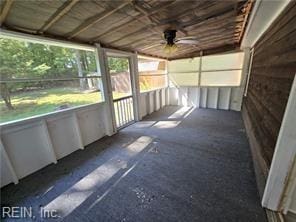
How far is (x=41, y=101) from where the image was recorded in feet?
8.09

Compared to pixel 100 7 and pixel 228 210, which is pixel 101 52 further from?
pixel 228 210

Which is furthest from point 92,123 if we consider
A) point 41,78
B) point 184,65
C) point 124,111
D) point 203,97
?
point 184,65

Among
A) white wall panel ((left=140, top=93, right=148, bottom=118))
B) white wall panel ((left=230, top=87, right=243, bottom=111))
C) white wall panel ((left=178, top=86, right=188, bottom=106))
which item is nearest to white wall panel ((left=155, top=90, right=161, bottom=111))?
white wall panel ((left=140, top=93, right=148, bottom=118))

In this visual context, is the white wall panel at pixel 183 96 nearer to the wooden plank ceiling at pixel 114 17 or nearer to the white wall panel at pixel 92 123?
the wooden plank ceiling at pixel 114 17

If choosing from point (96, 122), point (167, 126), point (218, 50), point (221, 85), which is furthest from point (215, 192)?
point (218, 50)

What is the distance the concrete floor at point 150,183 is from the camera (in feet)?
5.34

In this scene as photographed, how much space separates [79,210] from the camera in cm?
169

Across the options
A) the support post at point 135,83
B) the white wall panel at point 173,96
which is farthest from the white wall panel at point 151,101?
the white wall panel at point 173,96

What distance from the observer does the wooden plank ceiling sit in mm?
1755

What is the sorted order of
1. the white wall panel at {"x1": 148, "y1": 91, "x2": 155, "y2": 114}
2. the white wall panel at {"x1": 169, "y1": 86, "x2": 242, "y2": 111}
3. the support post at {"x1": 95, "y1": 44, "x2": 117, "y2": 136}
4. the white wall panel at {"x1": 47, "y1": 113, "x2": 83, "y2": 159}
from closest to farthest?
the white wall panel at {"x1": 47, "y1": 113, "x2": 83, "y2": 159} → the support post at {"x1": 95, "y1": 44, "x2": 117, "y2": 136} → the white wall panel at {"x1": 169, "y1": 86, "x2": 242, "y2": 111} → the white wall panel at {"x1": 148, "y1": 91, "x2": 155, "y2": 114}

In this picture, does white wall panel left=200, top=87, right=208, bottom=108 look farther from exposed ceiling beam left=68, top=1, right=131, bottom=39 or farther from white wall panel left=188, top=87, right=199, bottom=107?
exposed ceiling beam left=68, top=1, right=131, bottom=39

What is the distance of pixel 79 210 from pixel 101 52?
300cm

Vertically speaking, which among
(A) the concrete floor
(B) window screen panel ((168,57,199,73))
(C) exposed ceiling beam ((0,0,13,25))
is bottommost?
(A) the concrete floor

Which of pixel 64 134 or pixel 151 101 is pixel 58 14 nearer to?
pixel 64 134
